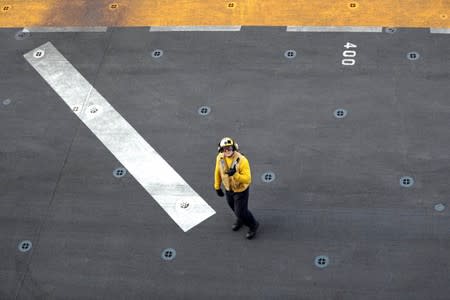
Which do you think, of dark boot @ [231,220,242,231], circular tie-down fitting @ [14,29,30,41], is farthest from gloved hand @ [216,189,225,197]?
circular tie-down fitting @ [14,29,30,41]

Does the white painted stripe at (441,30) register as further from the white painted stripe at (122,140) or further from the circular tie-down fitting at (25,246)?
the circular tie-down fitting at (25,246)

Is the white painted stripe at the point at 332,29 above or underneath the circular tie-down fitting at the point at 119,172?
above

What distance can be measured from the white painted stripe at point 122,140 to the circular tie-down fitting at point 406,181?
9.85ft

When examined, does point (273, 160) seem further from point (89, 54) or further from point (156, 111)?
point (89, 54)

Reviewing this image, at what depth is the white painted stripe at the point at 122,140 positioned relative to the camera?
12.8 m

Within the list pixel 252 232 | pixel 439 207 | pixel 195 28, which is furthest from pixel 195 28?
pixel 439 207

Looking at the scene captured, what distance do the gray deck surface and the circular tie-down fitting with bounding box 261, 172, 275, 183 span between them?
0.08 meters

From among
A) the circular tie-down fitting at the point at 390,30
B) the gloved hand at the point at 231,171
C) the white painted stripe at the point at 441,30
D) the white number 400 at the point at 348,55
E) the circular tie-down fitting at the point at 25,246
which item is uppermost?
the white painted stripe at the point at 441,30

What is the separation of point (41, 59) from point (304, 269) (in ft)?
23.5

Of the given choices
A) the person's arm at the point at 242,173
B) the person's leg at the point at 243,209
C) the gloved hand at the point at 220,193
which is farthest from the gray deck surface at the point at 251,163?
the person's arm at the point at 242,173

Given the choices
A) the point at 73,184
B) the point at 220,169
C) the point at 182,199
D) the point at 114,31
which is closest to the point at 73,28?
the point at 114,31

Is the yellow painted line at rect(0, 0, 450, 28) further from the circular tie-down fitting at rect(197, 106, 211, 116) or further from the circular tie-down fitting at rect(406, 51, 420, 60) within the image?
the circular tie-down fitting at rect(197, 106, 211, 116)

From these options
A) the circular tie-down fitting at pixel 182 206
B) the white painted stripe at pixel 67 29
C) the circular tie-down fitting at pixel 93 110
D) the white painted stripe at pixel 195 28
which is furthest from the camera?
the white painted stripe at pixel 67 29

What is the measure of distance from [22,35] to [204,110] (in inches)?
184
